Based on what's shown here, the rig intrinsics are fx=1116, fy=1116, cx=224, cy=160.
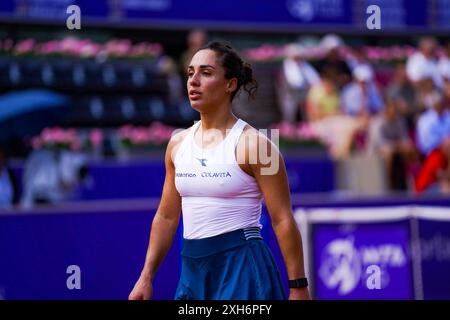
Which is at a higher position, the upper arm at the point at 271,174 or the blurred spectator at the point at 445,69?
the blurred spectator at the point at 445,69

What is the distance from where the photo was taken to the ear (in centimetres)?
550

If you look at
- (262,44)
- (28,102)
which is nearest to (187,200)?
(28,102)

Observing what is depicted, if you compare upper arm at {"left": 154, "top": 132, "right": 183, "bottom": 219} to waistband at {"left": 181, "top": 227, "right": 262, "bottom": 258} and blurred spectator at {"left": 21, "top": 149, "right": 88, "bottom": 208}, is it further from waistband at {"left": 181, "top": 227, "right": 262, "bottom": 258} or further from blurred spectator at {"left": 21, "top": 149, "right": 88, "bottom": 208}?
blurred spectator at {"left": 21, "top": 149, "right": 88, "bottom": 208}

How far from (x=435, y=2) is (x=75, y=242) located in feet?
48.1

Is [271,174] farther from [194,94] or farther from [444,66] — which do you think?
[444,66]

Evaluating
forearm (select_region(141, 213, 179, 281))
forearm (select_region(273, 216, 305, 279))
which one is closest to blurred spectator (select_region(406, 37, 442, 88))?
forearm (select_region(141, 213, 179, 281))

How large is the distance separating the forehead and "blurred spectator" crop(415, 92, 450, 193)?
9558 millimetres

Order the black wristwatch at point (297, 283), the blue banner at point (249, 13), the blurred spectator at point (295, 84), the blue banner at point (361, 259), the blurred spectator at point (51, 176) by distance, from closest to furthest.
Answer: the black wristwatch at point (297, 283)
the blue banner at point (361, 259)
the blurred spectator at point (51, 176)
the blue banner at point (249, 13)
the blurred spectator at point (295, 84)

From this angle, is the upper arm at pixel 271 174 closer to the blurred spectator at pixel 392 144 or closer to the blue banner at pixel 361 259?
the blue banner at pixel 361 259

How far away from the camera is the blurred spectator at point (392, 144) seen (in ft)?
54.5

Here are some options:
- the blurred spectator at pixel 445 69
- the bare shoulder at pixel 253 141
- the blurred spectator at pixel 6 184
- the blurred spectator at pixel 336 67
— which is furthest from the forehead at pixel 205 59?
the blurred spectator at pixel 336 67

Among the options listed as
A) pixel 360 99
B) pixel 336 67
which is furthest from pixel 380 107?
pixel 336 67

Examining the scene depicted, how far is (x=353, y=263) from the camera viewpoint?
9.59 meters

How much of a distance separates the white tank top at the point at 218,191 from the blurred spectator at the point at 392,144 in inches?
449
